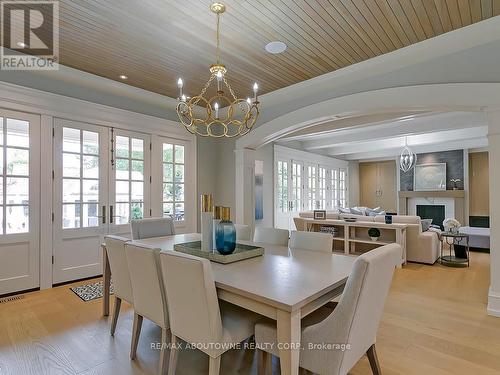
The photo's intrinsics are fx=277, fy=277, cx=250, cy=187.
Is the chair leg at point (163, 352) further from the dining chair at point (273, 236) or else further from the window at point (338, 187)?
the window at point (338, 187)

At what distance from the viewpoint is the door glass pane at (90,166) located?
387 centimetres

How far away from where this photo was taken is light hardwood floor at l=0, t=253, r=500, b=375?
1.99 meters

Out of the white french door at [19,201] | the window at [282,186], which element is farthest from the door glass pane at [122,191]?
the window at [282,186]

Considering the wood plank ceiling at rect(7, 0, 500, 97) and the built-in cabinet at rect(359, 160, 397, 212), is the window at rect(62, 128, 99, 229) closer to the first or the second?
the wood plank ceiling at rect(7, 0, 500, 97)

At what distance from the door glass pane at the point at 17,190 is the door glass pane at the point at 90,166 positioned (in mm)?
666

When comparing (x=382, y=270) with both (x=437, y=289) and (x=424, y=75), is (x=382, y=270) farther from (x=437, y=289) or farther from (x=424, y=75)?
(x=437, y=289)

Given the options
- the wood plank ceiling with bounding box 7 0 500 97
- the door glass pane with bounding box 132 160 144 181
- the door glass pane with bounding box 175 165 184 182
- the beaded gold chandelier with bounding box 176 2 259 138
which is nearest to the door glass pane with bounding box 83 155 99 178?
the door glass pane with bounding box 132 160 144 181

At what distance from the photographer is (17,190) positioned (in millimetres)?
3340

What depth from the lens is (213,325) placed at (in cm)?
153

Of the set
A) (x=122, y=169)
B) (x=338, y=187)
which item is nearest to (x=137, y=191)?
(x=122, y=169)

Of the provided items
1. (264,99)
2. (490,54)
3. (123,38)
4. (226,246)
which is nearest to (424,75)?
(490,54)

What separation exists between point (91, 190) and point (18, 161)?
2.87 ft

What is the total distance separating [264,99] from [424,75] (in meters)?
2.16

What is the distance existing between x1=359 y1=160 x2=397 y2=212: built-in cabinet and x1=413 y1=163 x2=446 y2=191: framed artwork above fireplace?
982 mm
